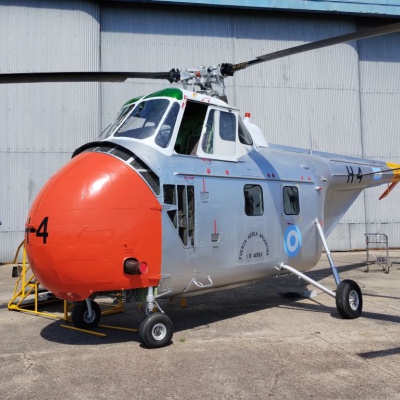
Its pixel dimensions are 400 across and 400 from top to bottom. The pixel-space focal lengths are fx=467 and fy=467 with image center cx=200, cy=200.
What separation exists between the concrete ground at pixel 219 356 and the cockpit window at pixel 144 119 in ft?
10.2

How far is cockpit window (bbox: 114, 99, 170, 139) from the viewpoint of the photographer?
23.2 ft

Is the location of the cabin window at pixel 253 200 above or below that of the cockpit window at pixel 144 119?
below

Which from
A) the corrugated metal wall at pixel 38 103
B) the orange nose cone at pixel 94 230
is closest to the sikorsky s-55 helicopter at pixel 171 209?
the orange nose cone at pixel 94 230

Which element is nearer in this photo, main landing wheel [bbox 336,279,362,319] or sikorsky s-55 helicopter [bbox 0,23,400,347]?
sikorsky s-55 helicopter [bbox 0,23,400,347]

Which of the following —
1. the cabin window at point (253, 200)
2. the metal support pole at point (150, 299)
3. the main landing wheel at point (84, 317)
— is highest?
the cabin window at point (253, 200)

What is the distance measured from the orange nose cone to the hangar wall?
1199 cm

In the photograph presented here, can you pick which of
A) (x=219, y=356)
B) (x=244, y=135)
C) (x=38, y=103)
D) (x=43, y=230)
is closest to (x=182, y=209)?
(x=43, y=230)

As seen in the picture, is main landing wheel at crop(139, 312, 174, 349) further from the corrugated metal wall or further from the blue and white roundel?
the corrugated metal wall

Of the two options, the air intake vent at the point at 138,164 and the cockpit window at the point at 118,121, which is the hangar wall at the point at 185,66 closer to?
the cockpit window at the point at 118,121

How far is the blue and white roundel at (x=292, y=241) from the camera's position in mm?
8812

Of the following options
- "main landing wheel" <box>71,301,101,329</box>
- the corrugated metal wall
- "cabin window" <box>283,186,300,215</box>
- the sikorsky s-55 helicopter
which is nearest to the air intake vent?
the sikorsky s-55 helicopter

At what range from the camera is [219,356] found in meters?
6.13

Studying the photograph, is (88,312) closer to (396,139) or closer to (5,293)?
(5,293)

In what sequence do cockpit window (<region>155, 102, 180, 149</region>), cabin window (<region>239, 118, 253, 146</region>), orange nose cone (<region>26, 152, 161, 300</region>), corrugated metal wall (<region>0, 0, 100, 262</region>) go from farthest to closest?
1. corrugated metal wall (<region>0, 0, 100, 262</region>)
2. cabin window (<region>239, 118, 253, 146</region>)
3. cockpit window (<region>155, 102, 180, 149</region>)
4. orange nose cone (<region>26, 152, 161, 300</region>)
